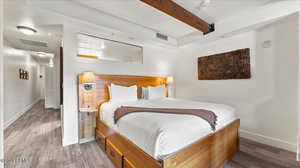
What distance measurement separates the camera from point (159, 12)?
2.53 metres

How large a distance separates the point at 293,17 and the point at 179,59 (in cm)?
272

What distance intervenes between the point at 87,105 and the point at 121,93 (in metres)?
0.75

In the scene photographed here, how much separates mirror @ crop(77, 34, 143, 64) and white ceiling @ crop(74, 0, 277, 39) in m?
0.70

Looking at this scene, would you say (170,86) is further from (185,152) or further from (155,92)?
(185,152)

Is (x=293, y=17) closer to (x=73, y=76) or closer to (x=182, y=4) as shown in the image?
(x=182, y=4)

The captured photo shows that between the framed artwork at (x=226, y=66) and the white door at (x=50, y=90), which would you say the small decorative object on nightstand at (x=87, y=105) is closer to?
the framed artwork at (x=226, y=66)

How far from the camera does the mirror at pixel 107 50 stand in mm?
2695

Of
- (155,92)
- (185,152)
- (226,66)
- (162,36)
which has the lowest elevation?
(185,152)

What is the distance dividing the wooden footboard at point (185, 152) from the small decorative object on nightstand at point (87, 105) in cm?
57

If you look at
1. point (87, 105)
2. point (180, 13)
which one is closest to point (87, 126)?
point (87, 105)

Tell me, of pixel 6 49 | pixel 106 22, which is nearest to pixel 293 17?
pixel 106 22

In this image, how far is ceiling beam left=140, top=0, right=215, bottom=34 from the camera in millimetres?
1959

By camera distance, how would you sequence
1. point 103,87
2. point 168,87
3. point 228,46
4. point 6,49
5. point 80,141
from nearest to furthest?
point 80,141 < point 103,87 < point 228,46 < point 6,49 < point 168,87

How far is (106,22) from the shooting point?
259 cm
